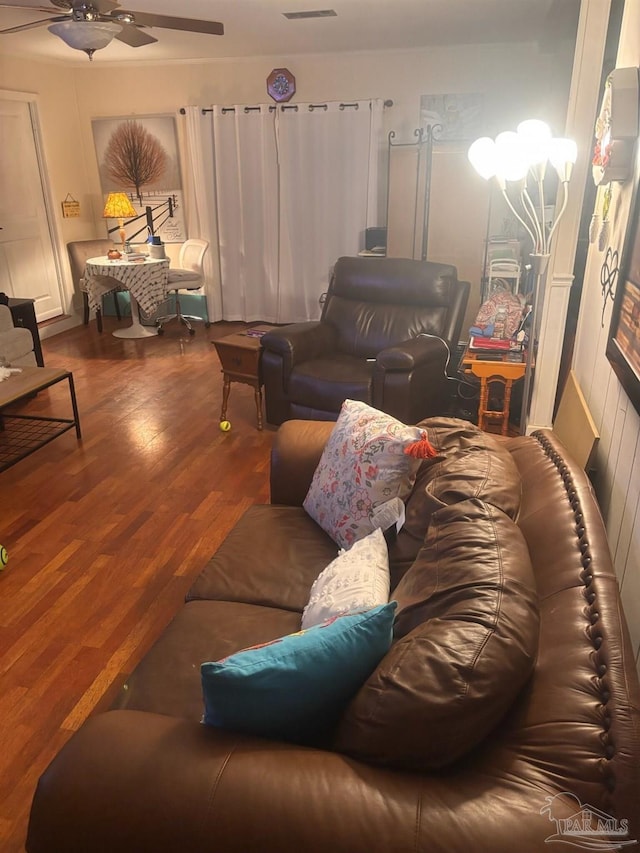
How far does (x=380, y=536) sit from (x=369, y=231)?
4290mm

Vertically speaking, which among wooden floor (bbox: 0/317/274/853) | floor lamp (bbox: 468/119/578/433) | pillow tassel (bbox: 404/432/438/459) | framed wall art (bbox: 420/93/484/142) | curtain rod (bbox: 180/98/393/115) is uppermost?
curtain rod (bbox: 180/98/393/115)

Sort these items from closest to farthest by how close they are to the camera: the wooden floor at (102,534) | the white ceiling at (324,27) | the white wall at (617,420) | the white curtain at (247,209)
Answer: the white wall at (617,420) → the wooden floor at (102,534) → the white ceiling at (324,27) → the white curtain at (247,209)

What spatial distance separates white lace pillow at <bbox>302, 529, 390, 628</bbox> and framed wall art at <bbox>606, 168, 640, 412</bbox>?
691 millimetres

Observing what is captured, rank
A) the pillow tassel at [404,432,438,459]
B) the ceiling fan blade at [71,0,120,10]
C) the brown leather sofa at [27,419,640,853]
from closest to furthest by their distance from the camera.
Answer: the brown leather sofa at [27,419,640,853] < the pillow tassel at [404,432,438,459] < the ceiling fan blade at [71,0,120,10]

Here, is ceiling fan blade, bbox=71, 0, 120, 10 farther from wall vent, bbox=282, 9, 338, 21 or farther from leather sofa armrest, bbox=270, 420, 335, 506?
leather sofa armrest, bbox=270, 420, 335, 506

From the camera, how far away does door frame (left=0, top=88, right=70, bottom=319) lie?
5.50 meters

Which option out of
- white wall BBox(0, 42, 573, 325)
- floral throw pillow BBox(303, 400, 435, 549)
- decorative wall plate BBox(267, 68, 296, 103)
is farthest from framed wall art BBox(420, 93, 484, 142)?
floral throw pillow BBox(303, 400, 435, 549)

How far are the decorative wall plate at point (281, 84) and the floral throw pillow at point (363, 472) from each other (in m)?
4.66

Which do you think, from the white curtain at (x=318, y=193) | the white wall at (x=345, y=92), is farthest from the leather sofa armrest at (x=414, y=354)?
the white curtain at (x=318, y=193)

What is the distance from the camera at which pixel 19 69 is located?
5.43 meters

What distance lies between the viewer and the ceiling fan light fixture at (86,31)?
277 cm

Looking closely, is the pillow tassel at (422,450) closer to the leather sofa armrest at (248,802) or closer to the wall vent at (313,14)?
the leather sofa armrest at (248,802)

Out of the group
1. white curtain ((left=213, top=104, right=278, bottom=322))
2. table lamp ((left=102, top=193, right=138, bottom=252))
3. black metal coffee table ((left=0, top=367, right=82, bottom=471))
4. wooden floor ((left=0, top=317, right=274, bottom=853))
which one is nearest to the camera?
wooden floor ((left=0, top=317, right=274, bottom=853))

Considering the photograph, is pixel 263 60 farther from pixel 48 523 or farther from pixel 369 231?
pixel 48 523
